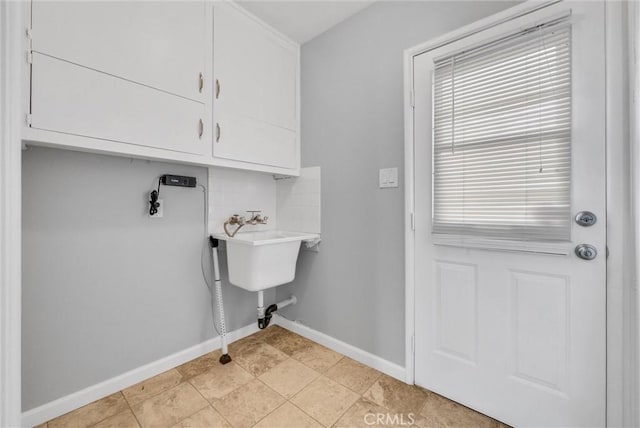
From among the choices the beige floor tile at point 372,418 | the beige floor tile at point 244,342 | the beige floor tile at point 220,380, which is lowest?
the beige floor tile at point 372,418

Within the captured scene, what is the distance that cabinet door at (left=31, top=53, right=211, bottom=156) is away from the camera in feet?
3.63

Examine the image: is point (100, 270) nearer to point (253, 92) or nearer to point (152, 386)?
point (152, 386)

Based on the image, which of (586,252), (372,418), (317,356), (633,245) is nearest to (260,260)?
(317,356)

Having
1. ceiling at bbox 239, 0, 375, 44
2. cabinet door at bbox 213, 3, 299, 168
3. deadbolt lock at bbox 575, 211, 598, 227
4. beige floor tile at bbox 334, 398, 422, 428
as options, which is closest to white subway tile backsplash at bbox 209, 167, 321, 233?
cabinet door at bbox 213, 3, 299, 168

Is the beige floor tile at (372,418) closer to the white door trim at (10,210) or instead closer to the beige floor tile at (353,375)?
the beige floor tile at (353,375)

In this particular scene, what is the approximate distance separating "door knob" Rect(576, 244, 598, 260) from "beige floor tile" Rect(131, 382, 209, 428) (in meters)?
1.88

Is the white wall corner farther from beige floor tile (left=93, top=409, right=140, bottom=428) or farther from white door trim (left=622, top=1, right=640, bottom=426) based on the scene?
white door trim (left=622, top=1, right=640, bottom=426)

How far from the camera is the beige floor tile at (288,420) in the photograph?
1.28 meters

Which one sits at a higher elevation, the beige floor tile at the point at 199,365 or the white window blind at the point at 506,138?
the white window blind at the point at 506,138

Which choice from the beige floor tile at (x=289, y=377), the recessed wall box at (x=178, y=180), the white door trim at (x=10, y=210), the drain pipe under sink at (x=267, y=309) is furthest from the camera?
the drain pipe under sink at (x=267, y=309)

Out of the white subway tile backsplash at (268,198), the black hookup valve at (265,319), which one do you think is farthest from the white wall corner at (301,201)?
the black hookup valve at (265,319)

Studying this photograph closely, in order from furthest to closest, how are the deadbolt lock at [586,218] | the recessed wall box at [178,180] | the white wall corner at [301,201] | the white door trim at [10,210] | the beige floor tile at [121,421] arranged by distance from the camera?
the white wall corner at [301,201]
the recessed wall box at [178,180]
the beige floor tile at [121,421]
the deadbolt lock at [586,218]
the white door trim at [10,210]

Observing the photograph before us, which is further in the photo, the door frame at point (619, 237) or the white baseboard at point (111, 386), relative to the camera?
the white baseboard at point (111, 386)

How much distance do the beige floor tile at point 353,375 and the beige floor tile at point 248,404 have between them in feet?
1.23
